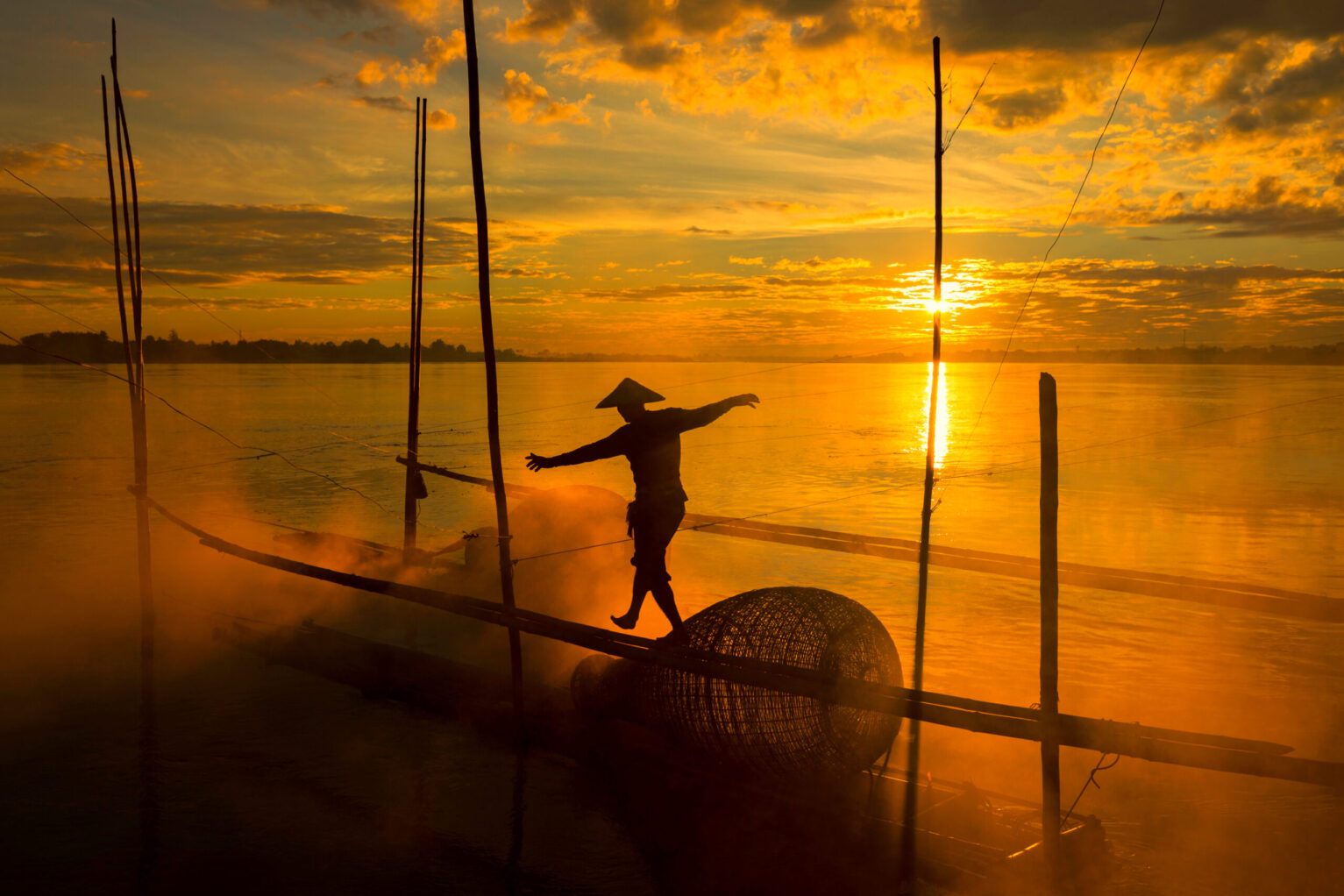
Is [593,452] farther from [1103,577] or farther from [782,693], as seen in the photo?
[1103,577]

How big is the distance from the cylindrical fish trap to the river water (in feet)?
3.43

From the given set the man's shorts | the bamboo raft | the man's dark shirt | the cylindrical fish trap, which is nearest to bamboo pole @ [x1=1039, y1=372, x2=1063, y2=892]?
the bamboo raft

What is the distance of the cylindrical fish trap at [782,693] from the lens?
6.50 m

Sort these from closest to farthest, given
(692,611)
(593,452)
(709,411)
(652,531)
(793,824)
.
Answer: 1. (793,824)
2. (709,411)
3. (593,452)
4. (652,531)
5. (692,611)

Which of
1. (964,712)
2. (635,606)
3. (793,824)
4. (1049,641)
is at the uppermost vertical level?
(1049,641)

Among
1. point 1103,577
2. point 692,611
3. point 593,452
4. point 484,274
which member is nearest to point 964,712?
point 593,452

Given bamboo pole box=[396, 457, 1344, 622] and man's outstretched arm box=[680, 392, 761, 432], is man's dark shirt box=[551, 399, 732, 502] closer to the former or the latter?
man's outstretched arm box=[680, 392, 761, 432]

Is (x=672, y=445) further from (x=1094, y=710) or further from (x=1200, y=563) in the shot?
(x=1200, y=563)

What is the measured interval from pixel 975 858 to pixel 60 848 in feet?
20.9

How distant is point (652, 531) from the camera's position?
743 centimetres

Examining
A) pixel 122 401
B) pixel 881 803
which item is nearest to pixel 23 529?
pixel 881 803

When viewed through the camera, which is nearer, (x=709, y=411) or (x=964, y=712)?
(x=964, y=712)

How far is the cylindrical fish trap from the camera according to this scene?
650 cm

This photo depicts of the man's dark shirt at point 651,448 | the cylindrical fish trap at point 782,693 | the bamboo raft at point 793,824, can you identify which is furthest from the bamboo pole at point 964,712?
the man's dark shirt at point 651,448
